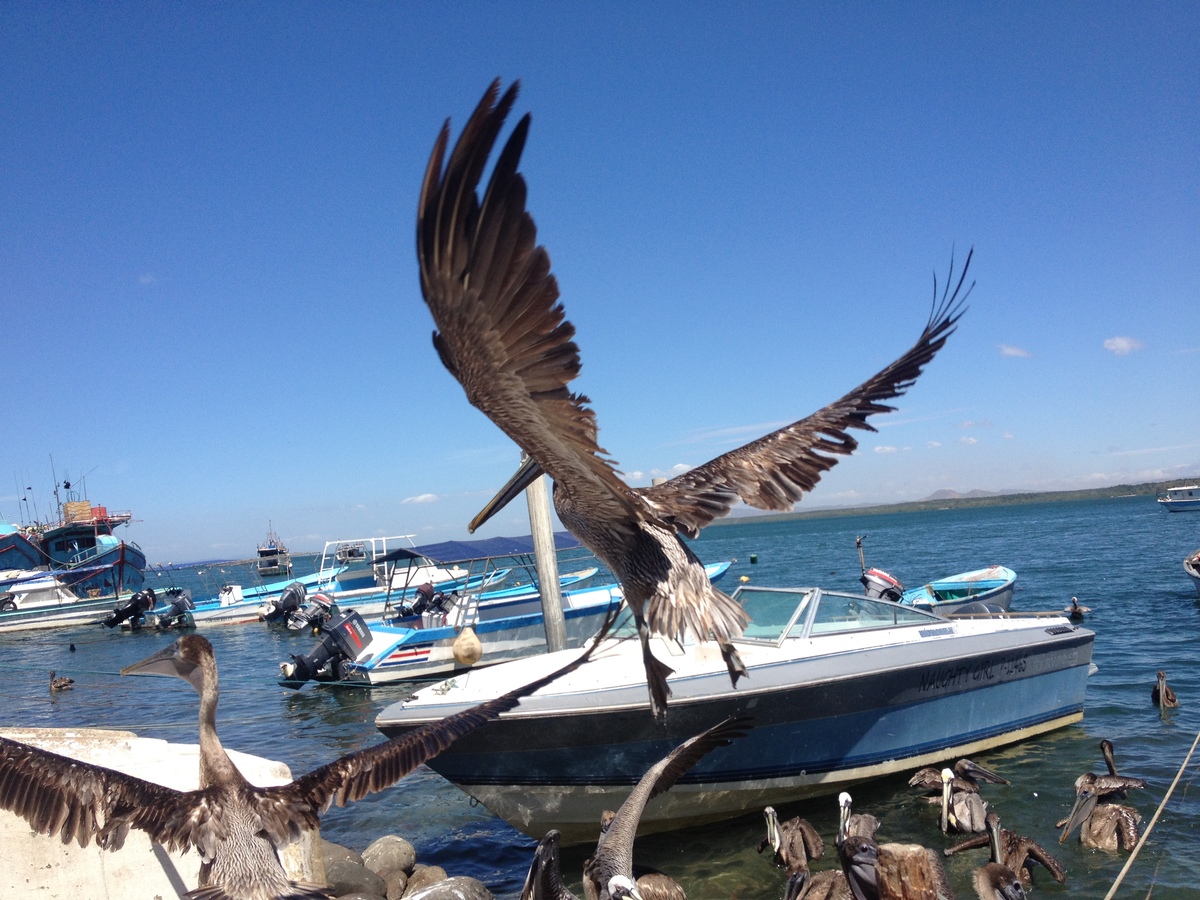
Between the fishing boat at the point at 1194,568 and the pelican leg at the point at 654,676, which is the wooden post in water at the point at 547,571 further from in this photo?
the fishing boat at the point at 1194,568

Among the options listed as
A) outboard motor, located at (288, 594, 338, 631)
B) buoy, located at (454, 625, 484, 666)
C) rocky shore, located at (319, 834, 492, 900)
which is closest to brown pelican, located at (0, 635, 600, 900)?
rocky shore, located at (319, 834, 492, 900)

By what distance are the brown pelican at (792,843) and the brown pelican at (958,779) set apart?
44.2 inches

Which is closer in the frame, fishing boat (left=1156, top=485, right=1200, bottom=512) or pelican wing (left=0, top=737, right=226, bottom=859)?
pelican wing (left=0, top=737, right=226, bottom=859)

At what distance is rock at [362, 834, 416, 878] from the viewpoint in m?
6.22

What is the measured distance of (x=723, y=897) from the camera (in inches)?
220

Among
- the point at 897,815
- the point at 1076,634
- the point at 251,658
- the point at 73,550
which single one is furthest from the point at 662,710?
the point at 73,550

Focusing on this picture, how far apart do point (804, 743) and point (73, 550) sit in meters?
54.0

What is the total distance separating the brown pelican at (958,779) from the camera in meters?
6.44

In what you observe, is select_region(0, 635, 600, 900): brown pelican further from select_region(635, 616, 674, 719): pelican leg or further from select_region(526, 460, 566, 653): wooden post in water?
select_region(526, 460, 566, 653): wooden post in water

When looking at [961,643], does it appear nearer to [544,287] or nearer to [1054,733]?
[1054,733]

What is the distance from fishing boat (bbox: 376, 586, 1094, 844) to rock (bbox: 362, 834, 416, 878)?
67cm

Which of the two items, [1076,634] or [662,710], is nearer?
[662,710]

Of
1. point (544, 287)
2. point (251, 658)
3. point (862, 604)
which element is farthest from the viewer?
point (251, 658)

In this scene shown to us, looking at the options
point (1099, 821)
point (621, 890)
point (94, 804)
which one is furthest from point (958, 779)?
point (94, 804)
